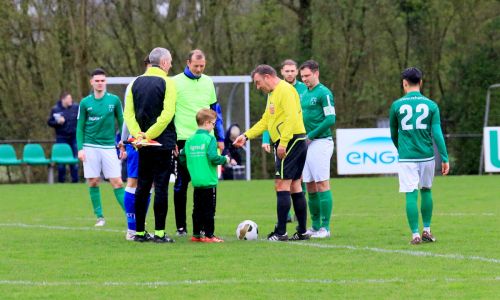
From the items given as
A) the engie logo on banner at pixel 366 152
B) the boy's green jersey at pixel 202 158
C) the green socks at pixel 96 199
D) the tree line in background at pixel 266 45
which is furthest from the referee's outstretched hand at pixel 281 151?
the tree line in background at pixel 266 45

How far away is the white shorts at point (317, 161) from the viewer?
13.1 meters

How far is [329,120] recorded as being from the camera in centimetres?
1296

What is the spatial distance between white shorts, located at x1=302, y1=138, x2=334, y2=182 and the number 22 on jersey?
62.6 inches

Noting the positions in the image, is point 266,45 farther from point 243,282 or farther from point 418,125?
point 243,282

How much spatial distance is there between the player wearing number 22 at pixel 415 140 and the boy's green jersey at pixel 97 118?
436cm

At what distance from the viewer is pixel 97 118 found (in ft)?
48.4

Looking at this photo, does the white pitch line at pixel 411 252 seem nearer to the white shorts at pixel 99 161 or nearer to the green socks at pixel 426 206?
the green socks at pixel 426 206

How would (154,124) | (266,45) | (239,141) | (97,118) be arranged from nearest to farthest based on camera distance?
1. (154,124)
2. (239,141)
3. (97,118)
4. (266,45)

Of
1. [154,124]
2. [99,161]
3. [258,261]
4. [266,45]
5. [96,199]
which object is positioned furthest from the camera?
[266,45]

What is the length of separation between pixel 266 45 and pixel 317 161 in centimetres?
2602

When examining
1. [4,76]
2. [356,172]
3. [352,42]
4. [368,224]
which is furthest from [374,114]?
[368,224]

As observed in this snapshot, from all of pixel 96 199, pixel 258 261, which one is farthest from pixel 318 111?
pixel 96 199

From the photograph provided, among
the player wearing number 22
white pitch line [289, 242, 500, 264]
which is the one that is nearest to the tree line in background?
white pitch line [289, 242, 500, 264]

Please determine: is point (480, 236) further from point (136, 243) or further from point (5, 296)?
point (5, 296)
